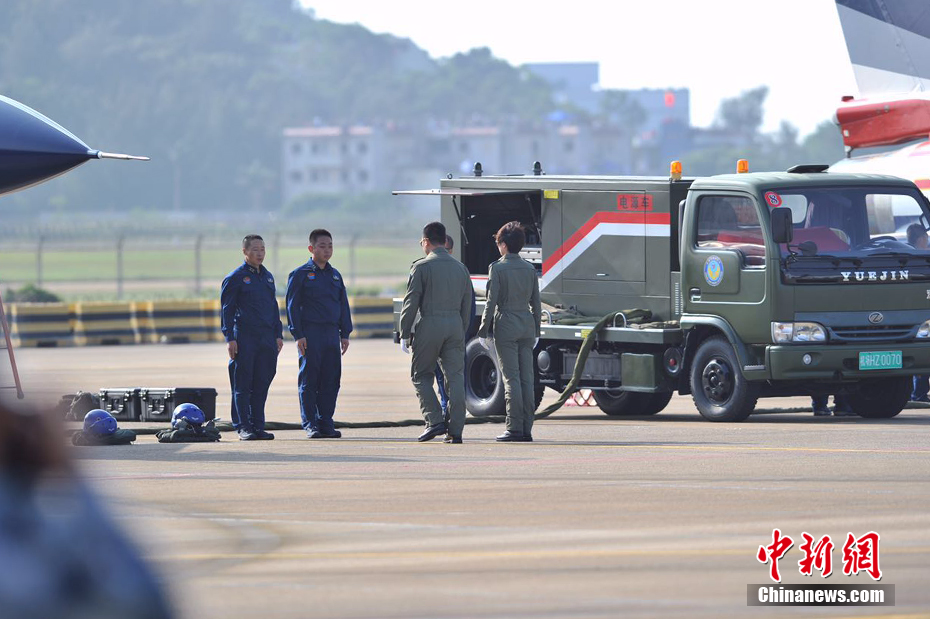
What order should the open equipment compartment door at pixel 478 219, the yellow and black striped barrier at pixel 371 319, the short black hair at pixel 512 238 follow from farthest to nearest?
the yellow and black striped barrier at pixel 371 319
the open equipment compartment door at pixel 478 219
the short black hair at pixel 512 238

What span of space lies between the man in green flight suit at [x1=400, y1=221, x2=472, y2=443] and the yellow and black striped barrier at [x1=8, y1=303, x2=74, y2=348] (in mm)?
20292

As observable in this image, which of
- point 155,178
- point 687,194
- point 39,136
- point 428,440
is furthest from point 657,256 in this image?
point 155,178

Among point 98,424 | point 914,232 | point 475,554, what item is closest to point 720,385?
point 914,232

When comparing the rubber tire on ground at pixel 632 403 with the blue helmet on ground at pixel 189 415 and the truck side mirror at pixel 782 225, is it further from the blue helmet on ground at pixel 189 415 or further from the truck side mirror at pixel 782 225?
the blue helmet on ground at pixel 189 415

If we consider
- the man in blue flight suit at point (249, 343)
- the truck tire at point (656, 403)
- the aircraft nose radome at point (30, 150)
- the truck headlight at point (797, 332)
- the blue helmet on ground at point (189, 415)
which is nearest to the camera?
Result: the blue helmet on ground at point (189, 415)

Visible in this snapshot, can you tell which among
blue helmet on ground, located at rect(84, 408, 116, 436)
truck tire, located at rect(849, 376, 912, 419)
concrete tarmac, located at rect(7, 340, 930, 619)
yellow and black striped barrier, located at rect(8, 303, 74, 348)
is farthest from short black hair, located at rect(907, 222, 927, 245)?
yellow and black striped barrier, located at rect(8, 303, 74, 348)

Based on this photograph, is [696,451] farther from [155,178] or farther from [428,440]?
[155,178]

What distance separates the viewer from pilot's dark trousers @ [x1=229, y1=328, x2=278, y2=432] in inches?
538

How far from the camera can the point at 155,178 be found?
175 m

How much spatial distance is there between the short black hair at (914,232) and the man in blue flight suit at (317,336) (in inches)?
207

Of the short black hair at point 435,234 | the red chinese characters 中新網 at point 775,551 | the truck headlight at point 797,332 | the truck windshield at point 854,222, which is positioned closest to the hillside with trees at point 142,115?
the truck windshield at point 854,222

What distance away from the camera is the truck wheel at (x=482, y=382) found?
52.2ft

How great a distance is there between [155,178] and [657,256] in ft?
539

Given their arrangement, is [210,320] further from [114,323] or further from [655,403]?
[655,403]
